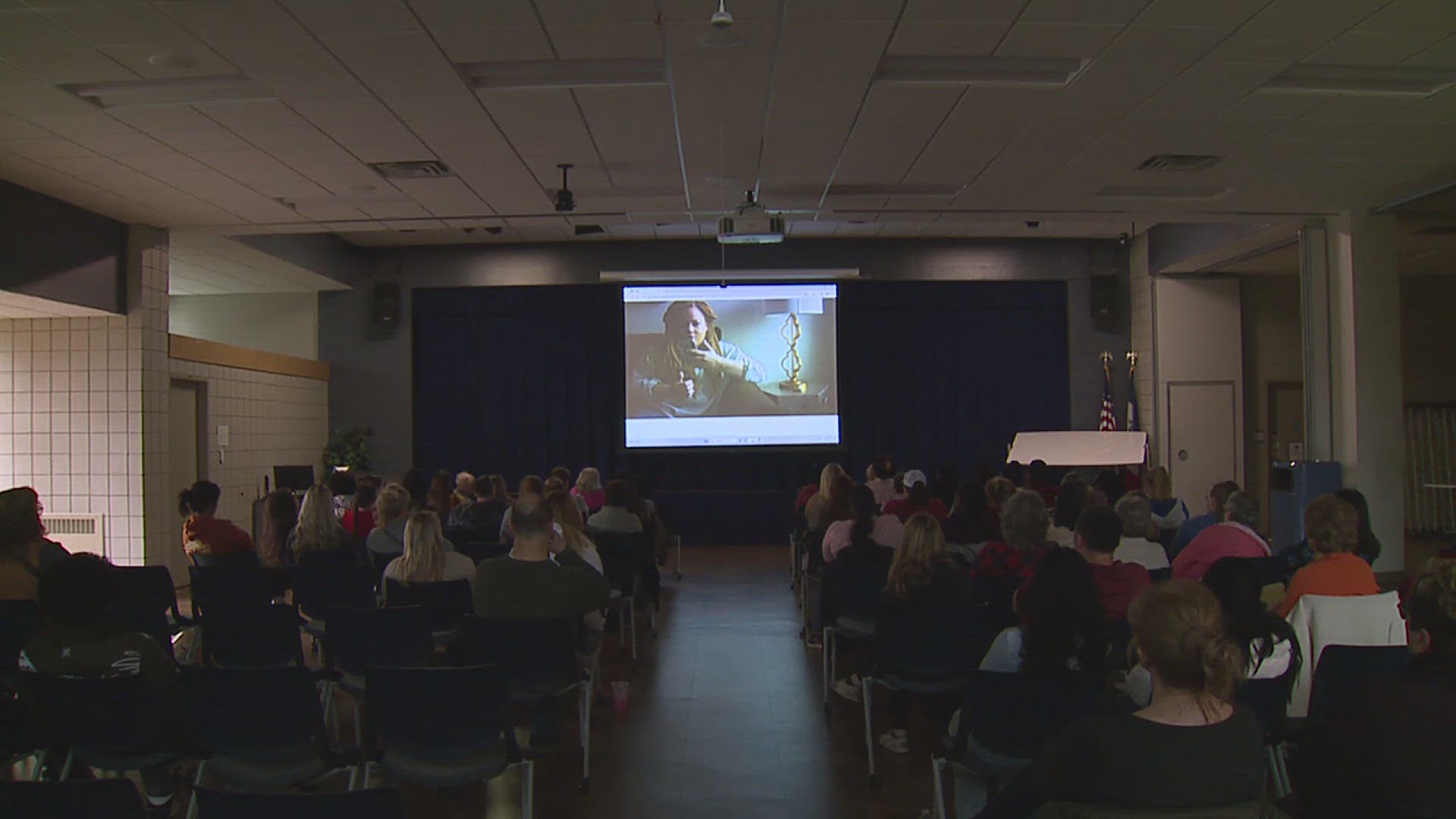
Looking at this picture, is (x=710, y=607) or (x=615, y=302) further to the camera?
(x=615, y=302)

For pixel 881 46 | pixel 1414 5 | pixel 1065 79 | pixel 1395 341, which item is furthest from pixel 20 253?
pixel 1395 341

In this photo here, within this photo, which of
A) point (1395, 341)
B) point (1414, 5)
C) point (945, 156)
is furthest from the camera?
point (1395, 341)

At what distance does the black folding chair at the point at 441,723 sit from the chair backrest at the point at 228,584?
7.64ft

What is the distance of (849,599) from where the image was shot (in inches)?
203

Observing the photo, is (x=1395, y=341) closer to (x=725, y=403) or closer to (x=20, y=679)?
(x=725, y=403)

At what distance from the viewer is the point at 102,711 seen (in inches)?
116

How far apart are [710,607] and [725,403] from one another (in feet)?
14.6

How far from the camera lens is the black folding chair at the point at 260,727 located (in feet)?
9.72

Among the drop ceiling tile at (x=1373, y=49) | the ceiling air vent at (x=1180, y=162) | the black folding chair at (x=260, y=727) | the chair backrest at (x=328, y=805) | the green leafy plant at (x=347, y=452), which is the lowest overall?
the black folding chair at (x=260, y=727)

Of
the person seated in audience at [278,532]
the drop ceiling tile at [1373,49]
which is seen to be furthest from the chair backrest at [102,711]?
the drop ceiling tile at [1373,49]

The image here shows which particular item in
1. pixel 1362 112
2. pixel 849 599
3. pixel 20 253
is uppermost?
pixel 1362 112

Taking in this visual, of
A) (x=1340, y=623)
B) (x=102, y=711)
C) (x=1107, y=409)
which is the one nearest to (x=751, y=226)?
(x=1340, y=623)

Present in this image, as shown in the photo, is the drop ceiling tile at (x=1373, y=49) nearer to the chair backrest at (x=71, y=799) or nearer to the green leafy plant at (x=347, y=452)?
the chair backrest at (x=71, y=799)

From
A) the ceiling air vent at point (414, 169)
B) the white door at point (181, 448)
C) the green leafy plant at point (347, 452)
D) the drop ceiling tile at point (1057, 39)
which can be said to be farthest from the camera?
the green leafy plant at point (347, 452)
